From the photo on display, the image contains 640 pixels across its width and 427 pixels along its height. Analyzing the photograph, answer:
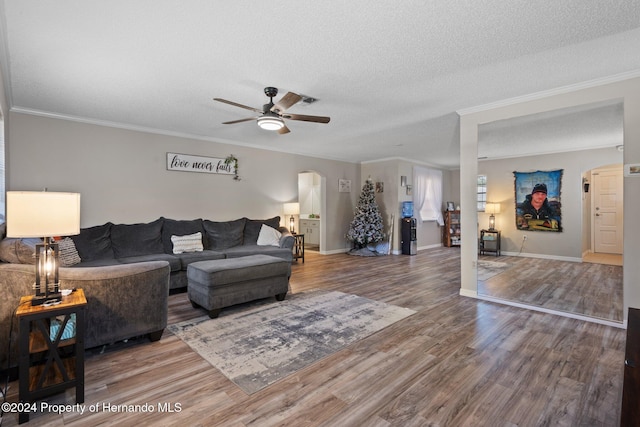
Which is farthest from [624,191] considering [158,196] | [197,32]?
[158,196]

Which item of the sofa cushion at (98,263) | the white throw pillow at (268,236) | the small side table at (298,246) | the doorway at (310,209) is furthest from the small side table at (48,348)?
the doorway at (310,209)

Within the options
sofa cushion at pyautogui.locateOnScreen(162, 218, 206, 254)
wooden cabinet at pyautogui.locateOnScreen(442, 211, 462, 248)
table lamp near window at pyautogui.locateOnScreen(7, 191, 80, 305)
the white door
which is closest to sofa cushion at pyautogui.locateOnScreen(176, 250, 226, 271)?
sofa cushion at pyautogui.locateOnScreen(162, 218, 206, 254)

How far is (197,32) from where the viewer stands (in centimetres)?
230

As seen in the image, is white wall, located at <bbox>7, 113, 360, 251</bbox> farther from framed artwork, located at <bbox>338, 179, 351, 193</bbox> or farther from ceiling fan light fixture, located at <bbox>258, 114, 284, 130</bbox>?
ceiling fan light fixture, located at <bbox>258, 114, 284, 130</bbox>

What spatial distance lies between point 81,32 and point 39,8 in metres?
0.29

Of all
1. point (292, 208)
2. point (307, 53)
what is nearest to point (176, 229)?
point (292, 208)

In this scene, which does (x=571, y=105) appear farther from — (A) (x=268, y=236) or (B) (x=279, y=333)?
(A) (x=268, y=236)

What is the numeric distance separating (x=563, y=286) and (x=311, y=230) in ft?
20.6

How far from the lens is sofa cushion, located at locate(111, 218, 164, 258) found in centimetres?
446

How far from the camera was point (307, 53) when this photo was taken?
2.61 metres

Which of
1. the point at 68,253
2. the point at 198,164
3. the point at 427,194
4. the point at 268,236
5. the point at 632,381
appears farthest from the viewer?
the point at 427,194

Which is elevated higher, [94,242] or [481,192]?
[481,192]

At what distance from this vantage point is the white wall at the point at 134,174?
4161mm

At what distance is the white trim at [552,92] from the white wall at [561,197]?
5.79 feet
